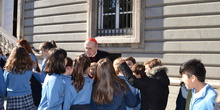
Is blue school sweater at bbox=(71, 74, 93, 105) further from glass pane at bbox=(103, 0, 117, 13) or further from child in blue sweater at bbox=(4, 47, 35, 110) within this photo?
glass pane at bbox=(103, 0, 117, 13)

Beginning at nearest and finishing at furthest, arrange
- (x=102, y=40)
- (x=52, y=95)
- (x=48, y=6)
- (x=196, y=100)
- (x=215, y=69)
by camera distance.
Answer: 1. (x=196, y=100)
2. (x=52, y=95)
3. (x=215, y=69)
4. (x=102, y=40)
5. (x=48, y=6)

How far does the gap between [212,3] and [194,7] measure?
54 centimetres

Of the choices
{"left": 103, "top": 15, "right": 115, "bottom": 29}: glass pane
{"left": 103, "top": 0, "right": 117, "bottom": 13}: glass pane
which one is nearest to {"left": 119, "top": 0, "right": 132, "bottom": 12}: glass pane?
{"left": 103, "top": 0, "right": 117, "bottom": 13}: glass pane

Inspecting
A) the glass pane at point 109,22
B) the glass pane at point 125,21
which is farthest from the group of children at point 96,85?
the glass pane at point 109,22

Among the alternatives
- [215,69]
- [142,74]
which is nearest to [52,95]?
[142,74]

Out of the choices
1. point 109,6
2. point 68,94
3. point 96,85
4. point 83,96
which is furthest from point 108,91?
point 109,6

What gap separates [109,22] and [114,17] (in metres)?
0.29

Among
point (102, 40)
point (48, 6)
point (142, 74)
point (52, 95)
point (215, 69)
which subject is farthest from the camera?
point (48, 6)

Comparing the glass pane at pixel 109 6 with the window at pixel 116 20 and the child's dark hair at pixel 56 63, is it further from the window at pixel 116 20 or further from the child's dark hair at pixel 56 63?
the child's dark hair at pixel 56 63

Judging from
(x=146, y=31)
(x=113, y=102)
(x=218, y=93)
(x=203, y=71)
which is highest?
(x=146, y=31)

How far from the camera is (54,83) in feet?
10.1

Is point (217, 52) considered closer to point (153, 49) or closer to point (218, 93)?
point (153, 49)

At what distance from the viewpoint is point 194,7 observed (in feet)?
26.7

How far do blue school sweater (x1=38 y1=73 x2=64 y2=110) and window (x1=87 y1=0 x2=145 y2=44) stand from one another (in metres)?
6.07
